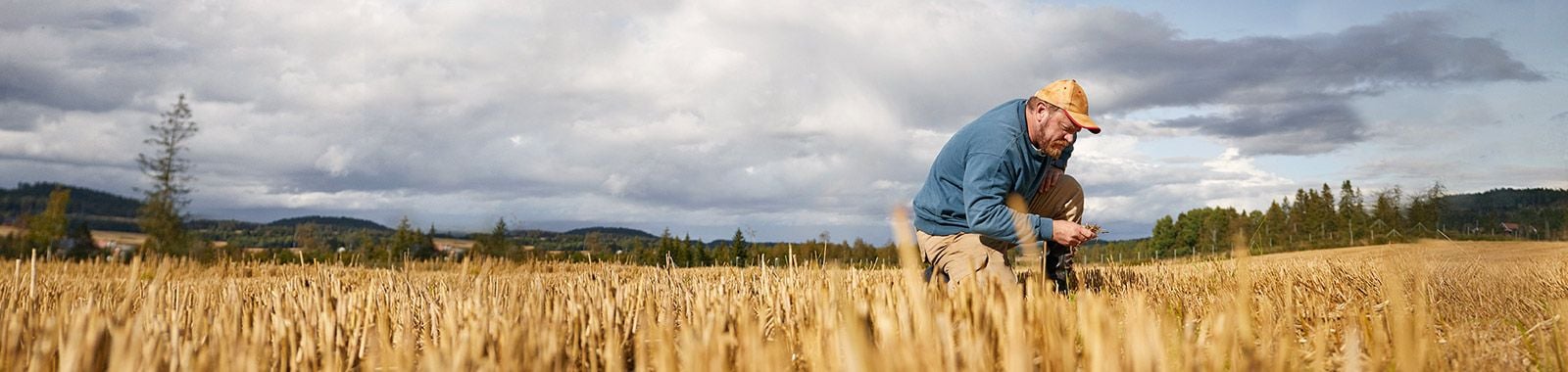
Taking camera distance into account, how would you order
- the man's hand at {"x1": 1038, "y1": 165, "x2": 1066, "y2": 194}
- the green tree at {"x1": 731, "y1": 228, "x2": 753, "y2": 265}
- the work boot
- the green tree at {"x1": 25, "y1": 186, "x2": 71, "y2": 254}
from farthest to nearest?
1. the green tree at {"x1": 25, "y1": 186, "x2": 71, "y2": 254}
2. the green tree at {"x1": 731, "y1": 228, "x2": 753, "y2": 265}
3. the work boot
4. the man's hand at {"x1": 1038, "y1": 165, "x2": 1066, "y2": 194}

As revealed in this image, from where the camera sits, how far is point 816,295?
12.0ft

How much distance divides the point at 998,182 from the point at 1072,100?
0.57 metres

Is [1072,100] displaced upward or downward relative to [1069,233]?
upward

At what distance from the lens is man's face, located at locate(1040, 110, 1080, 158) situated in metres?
4.92

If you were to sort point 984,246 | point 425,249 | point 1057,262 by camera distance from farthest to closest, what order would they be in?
point 425,249, point 1057,262, point 984,246

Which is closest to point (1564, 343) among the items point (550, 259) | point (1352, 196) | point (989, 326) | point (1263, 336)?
point (1263, 336)

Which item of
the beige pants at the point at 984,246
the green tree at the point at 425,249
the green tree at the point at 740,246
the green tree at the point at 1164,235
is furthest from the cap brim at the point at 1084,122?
the green tree at the point at 1164,235

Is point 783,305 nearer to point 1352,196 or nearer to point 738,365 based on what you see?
point 738,365

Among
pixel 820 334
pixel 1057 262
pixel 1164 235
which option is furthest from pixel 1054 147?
pixel 1164 235

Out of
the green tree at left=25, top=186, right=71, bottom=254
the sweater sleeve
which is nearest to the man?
the sweater sleeve

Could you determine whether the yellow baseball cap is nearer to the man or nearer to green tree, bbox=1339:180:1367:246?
the man

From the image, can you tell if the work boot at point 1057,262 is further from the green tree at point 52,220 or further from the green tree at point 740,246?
the green tree at point 52,220

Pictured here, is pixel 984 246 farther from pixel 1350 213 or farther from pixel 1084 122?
pixel 1350 213

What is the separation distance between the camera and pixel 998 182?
4.96 metres
